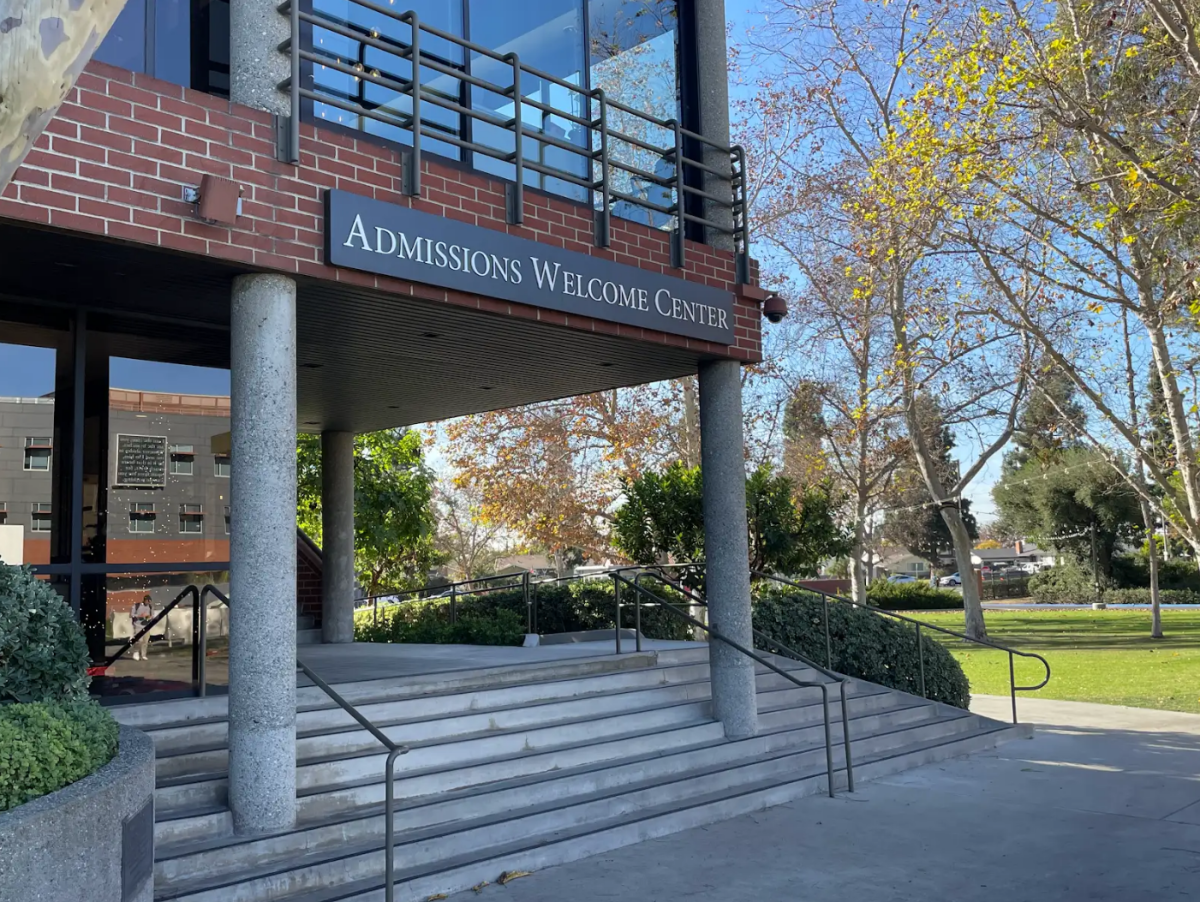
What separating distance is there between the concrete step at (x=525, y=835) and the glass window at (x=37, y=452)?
342 centimetres

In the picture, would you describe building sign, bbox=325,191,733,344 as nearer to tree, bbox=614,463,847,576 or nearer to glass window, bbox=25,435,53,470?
glass window, bbox=25,435,53,470

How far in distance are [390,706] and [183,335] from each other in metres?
3.36

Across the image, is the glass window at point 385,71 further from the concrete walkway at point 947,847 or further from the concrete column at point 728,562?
the concrete walkway at point 947,847

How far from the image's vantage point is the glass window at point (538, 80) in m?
8.78

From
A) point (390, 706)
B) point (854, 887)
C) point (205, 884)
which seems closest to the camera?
point (205, 884)

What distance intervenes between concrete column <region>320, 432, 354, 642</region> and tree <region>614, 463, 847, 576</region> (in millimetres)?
4285

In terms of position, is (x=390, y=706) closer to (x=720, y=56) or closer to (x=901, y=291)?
(x=720, y=56)

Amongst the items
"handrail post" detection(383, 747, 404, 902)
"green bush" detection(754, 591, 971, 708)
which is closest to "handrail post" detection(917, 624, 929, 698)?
"green bush" detection(754, 591, 971, 708)

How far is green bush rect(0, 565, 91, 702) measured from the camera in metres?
5.23

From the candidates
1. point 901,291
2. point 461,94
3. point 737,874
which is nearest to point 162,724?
point 737,874

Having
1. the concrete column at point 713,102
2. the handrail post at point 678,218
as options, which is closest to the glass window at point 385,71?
the handrail post at point 678,218

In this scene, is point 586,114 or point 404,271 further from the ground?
point 586,114

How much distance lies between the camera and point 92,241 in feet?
19.1

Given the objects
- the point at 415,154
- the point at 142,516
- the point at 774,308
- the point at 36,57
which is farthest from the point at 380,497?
the point at 36,57
